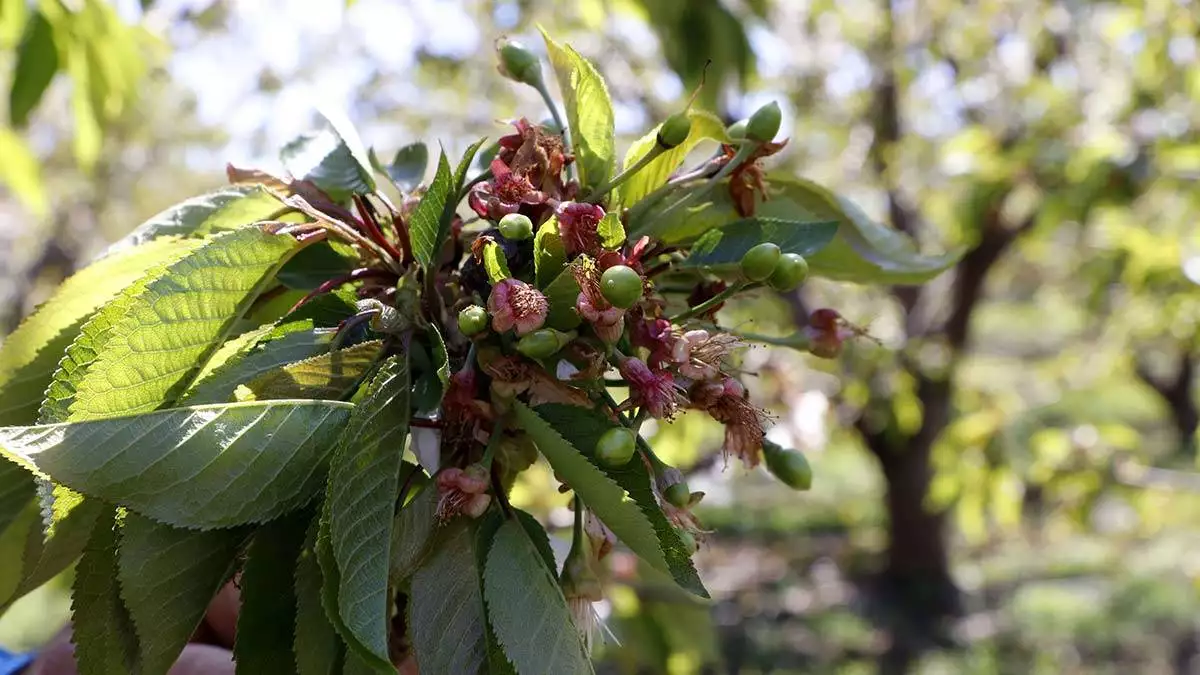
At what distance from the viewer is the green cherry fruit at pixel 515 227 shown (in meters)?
0.74

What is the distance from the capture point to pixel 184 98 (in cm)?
1392

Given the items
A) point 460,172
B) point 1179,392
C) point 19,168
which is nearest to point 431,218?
point 460,172

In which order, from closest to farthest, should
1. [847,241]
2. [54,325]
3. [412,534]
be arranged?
[412,534], [54,325], [847,241]

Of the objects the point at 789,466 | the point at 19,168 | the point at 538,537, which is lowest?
the point at 19,168

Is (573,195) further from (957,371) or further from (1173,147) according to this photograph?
(957,371)

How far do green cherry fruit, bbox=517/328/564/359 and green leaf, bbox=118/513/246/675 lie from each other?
259 millimetres

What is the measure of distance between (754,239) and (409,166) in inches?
15.4

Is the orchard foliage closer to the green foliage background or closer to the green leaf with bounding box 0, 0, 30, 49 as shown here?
the green foliage background

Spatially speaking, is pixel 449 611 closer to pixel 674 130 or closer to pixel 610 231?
pixel 610 231

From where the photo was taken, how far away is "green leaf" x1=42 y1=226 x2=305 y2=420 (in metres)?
0.68

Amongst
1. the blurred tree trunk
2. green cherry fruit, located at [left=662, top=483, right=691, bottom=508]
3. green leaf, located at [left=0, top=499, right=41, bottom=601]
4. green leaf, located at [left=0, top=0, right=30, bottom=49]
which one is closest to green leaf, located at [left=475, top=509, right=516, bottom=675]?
green cherry fruit, located at [left=662, top=483, right=691, bottom=508]

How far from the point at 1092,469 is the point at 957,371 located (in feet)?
6.06

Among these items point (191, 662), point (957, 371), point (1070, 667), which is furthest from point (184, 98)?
point (191, 662)

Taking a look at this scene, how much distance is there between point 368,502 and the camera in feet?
2.22
